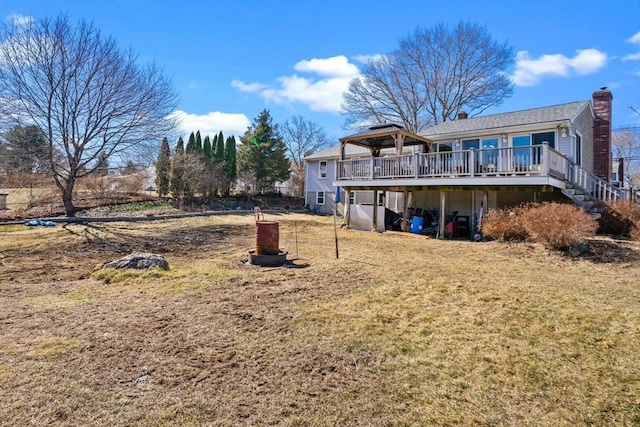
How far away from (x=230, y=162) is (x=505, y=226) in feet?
79.0

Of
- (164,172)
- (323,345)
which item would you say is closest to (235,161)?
(164,172)

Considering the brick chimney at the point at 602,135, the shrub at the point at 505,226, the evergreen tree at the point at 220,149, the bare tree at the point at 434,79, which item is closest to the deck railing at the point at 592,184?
the shrub at the point at 505,226

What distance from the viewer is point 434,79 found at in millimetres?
30266

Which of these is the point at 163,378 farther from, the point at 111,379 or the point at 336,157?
the point at 336,157

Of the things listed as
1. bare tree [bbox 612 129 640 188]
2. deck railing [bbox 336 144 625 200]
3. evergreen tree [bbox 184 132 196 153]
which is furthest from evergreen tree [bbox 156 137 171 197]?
bare tree [bbox 612 129 640 188]

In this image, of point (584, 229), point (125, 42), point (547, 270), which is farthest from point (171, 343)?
point (125, 42)

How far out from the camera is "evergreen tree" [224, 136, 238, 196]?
28647 millimetres

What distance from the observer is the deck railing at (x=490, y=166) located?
10578mm

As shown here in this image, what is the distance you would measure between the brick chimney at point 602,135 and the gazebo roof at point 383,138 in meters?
7.95

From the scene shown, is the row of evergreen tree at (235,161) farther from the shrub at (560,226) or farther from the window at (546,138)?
the shrub at (560,226)

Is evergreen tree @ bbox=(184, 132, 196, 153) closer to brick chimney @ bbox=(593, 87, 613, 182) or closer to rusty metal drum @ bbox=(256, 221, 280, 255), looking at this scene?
rusty metal drum @ bbox=(256, 221, 280, 255)

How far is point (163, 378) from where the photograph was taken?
3031 millimetres

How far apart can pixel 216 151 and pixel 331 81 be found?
1420cm

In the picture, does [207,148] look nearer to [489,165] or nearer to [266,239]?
[489,165]
